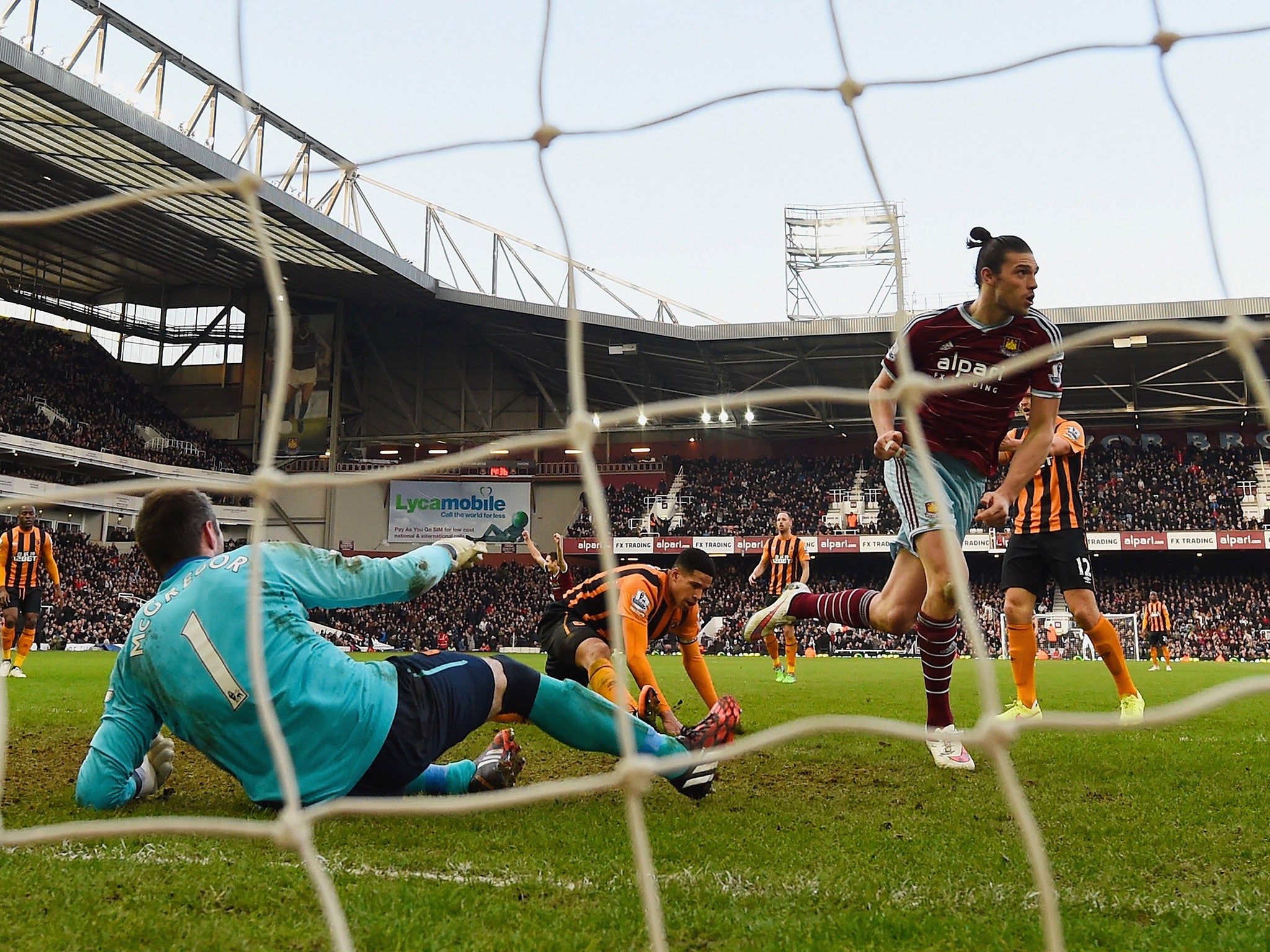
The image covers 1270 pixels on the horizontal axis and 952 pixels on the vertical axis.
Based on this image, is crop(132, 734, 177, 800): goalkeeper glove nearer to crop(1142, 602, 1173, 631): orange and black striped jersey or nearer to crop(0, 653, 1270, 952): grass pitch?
crop(0, 653, 1270, 952): grass pitch

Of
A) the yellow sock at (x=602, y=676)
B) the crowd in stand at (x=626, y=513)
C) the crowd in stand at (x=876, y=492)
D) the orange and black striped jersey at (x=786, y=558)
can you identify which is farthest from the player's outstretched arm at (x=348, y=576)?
the crowd in stand at (x=626, y=513)

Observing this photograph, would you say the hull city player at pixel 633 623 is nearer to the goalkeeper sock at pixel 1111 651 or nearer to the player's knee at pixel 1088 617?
the player's knee at pixel 1088 617

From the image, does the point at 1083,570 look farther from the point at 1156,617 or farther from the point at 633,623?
the point at 1156,617

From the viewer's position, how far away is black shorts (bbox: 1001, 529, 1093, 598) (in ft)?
16.8

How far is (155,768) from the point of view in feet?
10.3

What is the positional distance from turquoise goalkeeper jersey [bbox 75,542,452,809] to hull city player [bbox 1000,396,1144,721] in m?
3.56

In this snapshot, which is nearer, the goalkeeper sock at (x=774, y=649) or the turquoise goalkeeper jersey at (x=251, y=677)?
the turquoise goalkeeper jersey at (x=251, y=677)

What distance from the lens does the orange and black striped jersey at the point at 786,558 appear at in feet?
35.0

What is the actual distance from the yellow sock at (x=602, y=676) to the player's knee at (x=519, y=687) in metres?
1.66

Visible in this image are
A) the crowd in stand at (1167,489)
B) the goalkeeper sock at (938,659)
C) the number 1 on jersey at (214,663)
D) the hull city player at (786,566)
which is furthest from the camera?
the crowd in stand at (1167,489)

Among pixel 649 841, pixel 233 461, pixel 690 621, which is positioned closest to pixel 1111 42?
pixel 649 841

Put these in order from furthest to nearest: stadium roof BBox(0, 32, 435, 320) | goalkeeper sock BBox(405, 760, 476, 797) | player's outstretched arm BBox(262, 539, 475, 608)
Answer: stadium roof BBox(0, 32, 435, 320) < goalkeeper sock BBox(405, 760, 476, 797) < player's outstretched arm BBox(262, 539, 475, 608)

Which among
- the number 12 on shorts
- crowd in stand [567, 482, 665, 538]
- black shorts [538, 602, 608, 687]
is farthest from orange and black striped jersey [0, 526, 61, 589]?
crowd in stand [567, 482, 665, 538]

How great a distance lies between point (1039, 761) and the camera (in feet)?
12.6
